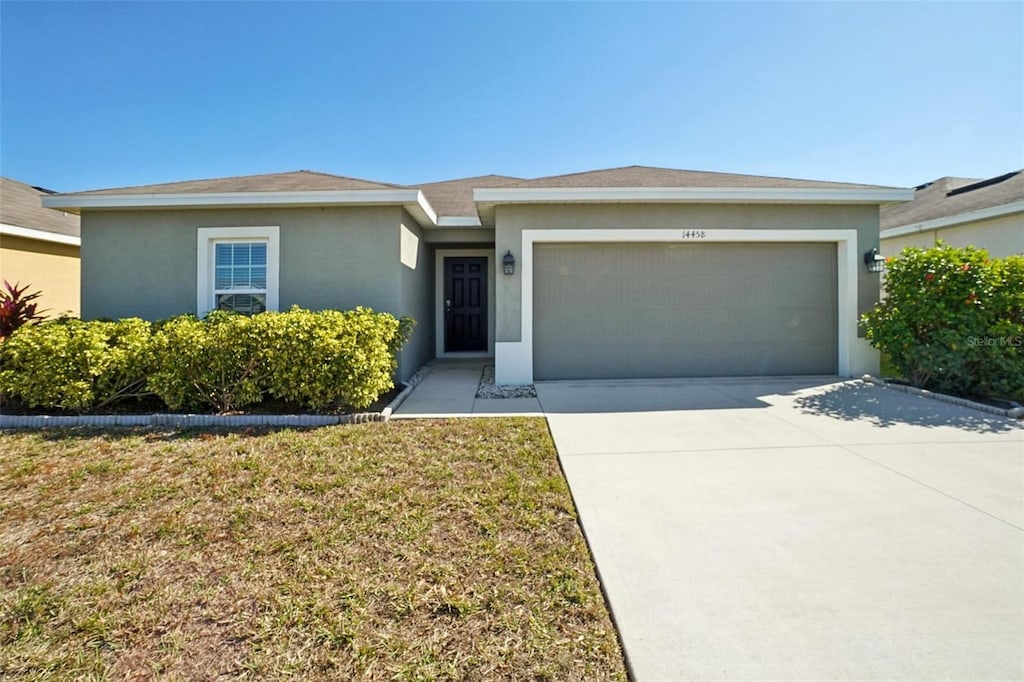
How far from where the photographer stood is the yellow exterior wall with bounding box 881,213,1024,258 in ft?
27.7

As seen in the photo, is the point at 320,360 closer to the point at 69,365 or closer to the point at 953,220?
the point at 69,365

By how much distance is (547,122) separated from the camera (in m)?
10.9

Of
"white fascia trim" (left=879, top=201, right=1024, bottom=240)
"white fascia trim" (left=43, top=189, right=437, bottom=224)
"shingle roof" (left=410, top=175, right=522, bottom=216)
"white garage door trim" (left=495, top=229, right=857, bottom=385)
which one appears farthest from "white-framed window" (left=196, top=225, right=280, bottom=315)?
"white fascia trim" (left=879, top=201, right=1024, bottom=240)

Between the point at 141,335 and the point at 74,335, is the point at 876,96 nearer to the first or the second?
the point at 141,335

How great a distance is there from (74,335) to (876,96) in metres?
12.7

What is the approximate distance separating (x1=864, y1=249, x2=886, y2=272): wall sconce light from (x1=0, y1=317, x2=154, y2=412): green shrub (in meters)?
10.7

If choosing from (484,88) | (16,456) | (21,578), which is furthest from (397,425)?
(484,88)

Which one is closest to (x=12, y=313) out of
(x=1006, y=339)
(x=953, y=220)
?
(x=1006, y=339)

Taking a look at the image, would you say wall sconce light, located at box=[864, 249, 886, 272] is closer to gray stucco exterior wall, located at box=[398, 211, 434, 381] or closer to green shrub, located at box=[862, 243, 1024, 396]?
green shrub, located at box=[862, 243, 1024, 396]

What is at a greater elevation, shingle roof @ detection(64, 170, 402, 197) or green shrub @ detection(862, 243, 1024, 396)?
shingle roof @ detection(64, 170, 402, 197)

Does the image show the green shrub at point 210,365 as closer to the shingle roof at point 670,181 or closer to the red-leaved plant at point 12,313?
the red-leaved plant at point 12,313

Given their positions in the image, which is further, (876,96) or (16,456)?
(876,96)

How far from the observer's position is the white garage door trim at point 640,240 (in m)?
7.16

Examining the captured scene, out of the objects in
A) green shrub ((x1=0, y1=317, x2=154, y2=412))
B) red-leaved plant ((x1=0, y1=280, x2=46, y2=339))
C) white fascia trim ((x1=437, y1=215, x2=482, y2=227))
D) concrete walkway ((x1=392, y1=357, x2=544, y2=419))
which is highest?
white fascia trim ((x1=437, y1=215, x2=482, y2=227))
